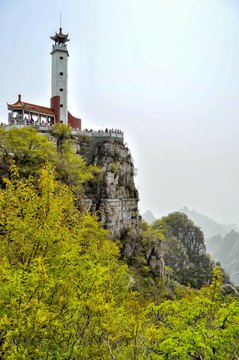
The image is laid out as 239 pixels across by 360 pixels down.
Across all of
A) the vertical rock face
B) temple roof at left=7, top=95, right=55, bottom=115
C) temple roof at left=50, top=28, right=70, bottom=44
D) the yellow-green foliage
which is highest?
temple roof at left=50, top=28, right=70, bottom=44

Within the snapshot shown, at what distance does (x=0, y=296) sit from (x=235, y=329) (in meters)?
6.48

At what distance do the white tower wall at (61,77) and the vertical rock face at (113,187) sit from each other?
290 inches

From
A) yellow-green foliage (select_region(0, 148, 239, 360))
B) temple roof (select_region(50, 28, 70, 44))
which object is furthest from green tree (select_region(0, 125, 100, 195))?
temple roof (select_region(50, 28, 70, 44))

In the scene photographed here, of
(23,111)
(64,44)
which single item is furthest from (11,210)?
(64,44)

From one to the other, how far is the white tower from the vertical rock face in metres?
7.19

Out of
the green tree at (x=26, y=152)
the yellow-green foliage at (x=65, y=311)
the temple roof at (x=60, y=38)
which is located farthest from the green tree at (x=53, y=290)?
the temple roof at (x=60, y=38)

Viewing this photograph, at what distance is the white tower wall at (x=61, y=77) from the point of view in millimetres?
38438

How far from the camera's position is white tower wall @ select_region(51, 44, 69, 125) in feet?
126

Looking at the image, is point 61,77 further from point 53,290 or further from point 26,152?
point 53,290

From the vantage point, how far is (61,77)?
38.8m

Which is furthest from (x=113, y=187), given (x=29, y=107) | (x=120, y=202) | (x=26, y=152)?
(x=29, y=107)

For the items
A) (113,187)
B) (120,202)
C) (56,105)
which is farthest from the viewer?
(56,105)

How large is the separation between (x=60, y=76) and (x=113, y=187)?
72.0 feet

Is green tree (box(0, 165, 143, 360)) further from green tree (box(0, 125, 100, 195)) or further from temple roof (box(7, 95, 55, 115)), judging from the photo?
temple roof (box(7, 95, 55, 115))
